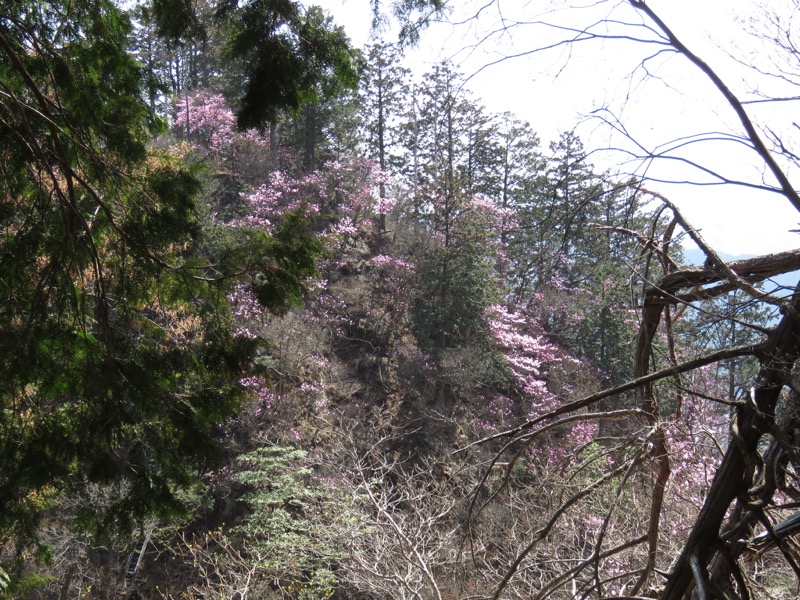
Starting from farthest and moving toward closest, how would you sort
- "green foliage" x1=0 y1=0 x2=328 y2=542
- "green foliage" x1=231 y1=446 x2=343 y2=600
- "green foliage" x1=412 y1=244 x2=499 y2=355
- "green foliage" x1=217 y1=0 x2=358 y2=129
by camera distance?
"green foliage" x1=412 y1=244 x2=499 y2=355, "green foliage" x1=231 y1=446 x2=343 y2=600, "green foliage" x1=217 y1=0 x2=358 y2=129, "green foliage" x1=0 y1=0 x2=328 y2=542

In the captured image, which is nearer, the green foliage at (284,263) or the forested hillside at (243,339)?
the forested hillside at (243,339)

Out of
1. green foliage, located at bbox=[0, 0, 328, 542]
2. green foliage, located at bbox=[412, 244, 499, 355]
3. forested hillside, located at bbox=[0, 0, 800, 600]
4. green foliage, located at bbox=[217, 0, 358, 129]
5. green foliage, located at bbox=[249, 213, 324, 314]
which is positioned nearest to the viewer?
forested hillside, located at bbox=[0, 0, 800, 600]

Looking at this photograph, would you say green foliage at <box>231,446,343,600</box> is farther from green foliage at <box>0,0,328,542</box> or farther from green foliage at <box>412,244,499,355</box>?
green foliage at <box>412,244,499,355</box>

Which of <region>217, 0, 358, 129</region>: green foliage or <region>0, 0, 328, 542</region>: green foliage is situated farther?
<region>217, 0, 358, 129</region>: green foliage

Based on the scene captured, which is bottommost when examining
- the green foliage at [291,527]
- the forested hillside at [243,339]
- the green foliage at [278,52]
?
the green foliage at [291,527]

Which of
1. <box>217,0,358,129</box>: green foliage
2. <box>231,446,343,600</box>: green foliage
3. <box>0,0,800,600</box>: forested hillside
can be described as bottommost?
<box>231,446,343,600</box>: green foliage

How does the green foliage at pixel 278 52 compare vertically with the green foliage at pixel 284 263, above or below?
above

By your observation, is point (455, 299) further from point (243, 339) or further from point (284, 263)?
point (284, 263)

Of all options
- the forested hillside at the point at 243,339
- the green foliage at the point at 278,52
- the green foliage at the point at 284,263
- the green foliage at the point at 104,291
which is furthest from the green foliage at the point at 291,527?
the green foliage at the point at 278,52

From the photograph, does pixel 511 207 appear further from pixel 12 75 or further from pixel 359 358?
pixel 12 75

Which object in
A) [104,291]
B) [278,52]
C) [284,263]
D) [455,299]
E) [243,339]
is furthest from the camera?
Answer: [455,299]

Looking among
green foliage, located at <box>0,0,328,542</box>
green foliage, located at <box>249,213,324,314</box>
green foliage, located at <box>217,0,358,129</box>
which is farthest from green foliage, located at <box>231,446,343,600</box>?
green foliage, located at <box>217,0,358,129</box>

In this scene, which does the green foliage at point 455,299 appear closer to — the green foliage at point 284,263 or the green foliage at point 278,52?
the green foliage at point 284,263

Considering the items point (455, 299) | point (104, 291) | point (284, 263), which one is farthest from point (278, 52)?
point (455, 299)
